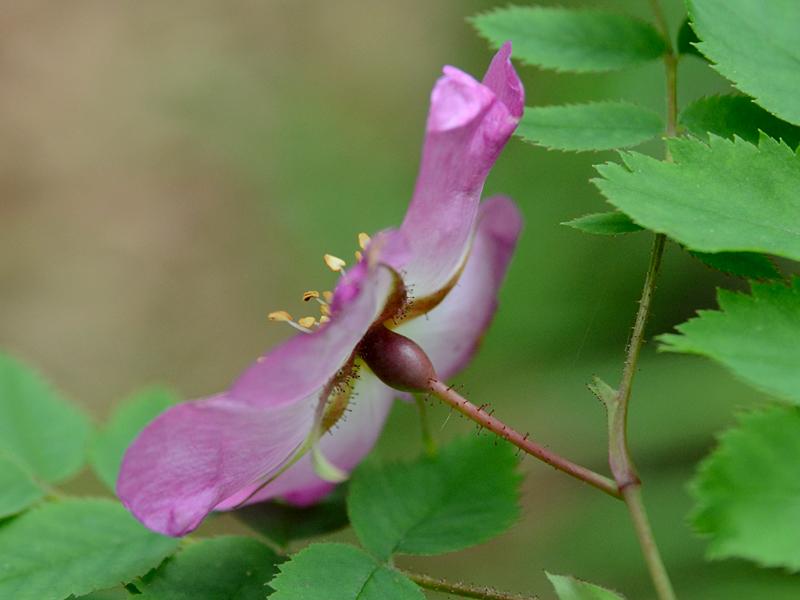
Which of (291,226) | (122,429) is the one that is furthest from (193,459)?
(291,226)

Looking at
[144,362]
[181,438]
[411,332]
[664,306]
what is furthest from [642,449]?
[144,362]

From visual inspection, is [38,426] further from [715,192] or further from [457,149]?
[715,192]

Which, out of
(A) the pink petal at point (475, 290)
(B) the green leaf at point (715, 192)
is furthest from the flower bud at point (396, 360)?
(B) the green leaf at point (715, 192)

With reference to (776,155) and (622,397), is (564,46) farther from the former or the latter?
(622,397)

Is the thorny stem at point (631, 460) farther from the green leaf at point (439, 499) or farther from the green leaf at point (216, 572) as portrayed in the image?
the green leaf at point (216, 572)

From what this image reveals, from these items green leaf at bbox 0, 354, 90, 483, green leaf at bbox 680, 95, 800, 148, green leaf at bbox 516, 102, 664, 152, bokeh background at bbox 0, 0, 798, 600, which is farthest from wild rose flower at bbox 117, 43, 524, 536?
bokeh background at bbox 0, 0, 798, 600

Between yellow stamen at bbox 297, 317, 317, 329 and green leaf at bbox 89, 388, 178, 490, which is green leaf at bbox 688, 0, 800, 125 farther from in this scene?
green leaf at bbox 89, 388, 178, 490

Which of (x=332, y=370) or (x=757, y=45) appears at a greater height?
(x=757, y=45)
